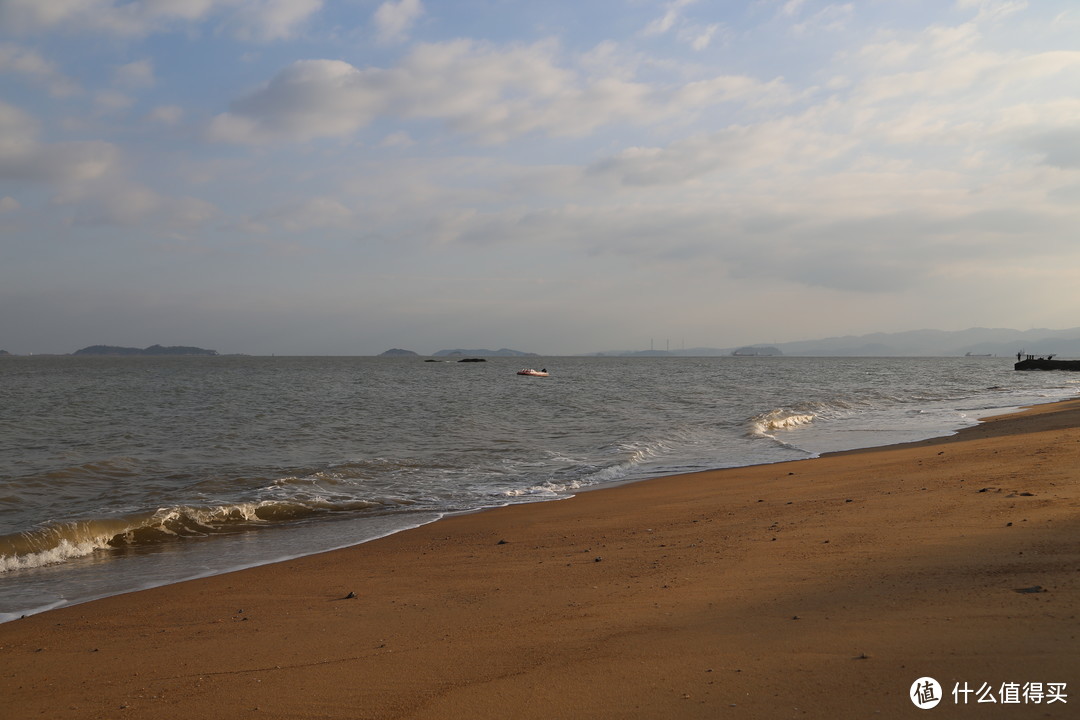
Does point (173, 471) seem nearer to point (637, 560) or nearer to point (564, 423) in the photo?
point (637, 560)

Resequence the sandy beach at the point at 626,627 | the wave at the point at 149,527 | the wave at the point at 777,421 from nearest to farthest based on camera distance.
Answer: the sandy beach at the point at 626,627 < the wave at the point at 149,527 < the wave at the point at 777,421

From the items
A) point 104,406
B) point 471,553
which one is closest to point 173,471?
point 471,553

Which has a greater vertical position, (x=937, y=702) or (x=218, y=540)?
(x=937, y=702)

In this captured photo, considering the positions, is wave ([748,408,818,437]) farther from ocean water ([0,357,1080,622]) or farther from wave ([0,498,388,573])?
wave ([0,498,388,573])

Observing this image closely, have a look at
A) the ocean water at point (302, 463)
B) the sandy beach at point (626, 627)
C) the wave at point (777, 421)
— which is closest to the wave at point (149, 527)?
the ocean water at point (302, 463)

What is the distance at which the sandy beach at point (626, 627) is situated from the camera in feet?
12.5

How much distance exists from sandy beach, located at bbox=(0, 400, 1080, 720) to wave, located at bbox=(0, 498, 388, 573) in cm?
311

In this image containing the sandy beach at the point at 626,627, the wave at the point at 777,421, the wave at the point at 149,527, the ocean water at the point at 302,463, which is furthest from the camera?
the wave at the point at 777,421

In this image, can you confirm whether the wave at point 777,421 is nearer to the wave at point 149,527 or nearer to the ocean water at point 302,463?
the ocean water at point 302,463

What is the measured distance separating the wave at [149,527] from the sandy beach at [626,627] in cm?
311

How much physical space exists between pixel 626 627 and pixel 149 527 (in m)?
8.64

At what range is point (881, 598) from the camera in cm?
495

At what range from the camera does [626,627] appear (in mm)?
4938

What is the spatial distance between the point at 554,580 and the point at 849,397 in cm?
3739
